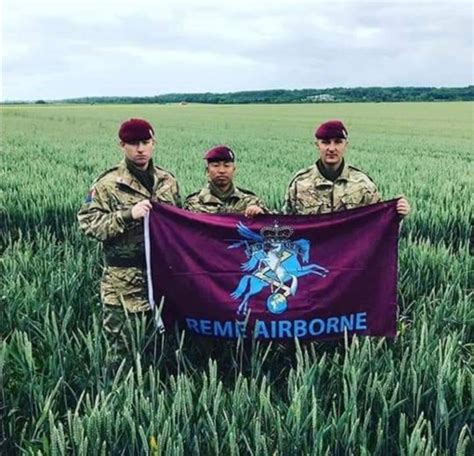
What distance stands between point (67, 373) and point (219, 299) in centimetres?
98

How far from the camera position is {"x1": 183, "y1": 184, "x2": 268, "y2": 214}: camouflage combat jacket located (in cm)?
402

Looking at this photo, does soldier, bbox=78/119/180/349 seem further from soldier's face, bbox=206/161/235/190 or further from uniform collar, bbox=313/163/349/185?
uniform collar, bbox=313/163/349/185

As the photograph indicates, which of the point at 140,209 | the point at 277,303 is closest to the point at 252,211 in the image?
the point at 277,303

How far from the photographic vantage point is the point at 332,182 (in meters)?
4.38

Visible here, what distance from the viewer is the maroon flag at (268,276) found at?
12.4 feet

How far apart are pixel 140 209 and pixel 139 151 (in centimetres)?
36

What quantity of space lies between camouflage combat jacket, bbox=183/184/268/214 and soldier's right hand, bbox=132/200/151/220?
513 millimetres

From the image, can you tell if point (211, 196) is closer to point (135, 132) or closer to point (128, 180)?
point (128, 180)

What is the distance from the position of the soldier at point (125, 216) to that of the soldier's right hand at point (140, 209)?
0.03m

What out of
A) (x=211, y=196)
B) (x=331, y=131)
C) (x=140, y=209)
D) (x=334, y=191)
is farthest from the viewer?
(x=334, y=191)

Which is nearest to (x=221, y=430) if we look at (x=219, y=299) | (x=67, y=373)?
(x=67, y=373)

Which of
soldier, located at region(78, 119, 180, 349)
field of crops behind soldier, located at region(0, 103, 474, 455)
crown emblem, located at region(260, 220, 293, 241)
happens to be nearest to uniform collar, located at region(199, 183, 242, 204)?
soldier, located at region(78, 119, 180, 349)

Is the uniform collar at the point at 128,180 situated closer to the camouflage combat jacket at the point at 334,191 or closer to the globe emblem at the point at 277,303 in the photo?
the globe emblem at the point at 277,303

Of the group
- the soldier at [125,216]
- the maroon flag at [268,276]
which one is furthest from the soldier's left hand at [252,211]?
the soldier at [125,216]
